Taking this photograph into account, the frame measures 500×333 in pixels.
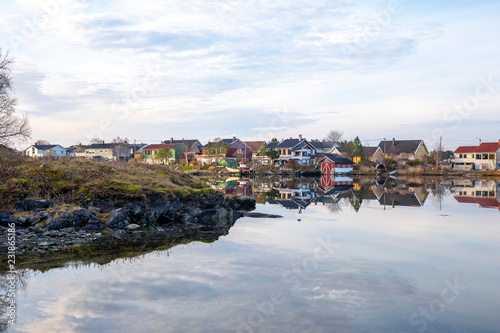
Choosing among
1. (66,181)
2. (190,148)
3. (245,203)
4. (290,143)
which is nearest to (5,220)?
(66,181)

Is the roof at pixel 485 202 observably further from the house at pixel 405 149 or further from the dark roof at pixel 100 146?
the dark roof at pixel 100 146

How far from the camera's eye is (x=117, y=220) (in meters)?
18.1

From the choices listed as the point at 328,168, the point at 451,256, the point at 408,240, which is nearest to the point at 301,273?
the point at 451,256

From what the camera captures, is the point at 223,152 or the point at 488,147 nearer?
the point at 488,147

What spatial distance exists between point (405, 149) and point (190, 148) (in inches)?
2082

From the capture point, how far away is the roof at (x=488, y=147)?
8369 centimetres

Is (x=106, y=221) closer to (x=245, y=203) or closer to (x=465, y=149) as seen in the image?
(x=245, y=203)

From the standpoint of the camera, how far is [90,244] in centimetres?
1454

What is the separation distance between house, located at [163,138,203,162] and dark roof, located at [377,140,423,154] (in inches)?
1830

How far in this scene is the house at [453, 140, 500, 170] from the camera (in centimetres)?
8319

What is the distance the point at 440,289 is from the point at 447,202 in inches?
904

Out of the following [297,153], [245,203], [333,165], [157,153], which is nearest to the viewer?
[245,203]

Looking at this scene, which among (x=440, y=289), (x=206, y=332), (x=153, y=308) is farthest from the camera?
(x=440, y=289)

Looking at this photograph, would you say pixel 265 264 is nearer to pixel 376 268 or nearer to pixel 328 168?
pixel 376 268
